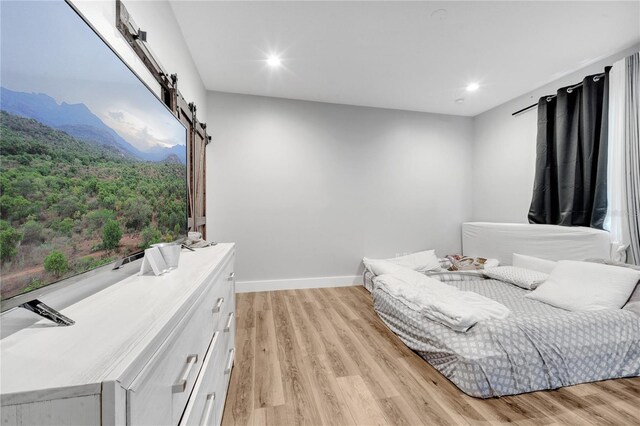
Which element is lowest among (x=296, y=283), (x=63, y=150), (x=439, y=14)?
(x=296, y=283)

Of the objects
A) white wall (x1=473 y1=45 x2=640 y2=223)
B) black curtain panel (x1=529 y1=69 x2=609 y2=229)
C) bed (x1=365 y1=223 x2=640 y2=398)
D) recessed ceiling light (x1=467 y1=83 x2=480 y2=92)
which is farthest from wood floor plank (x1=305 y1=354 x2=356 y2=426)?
recessed ceiling light (x1=467 y1=83 x2=480 y2=92)

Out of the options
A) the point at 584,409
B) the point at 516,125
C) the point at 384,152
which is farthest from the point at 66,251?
the point at 516,125

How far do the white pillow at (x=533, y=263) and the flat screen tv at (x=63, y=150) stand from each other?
353 cm

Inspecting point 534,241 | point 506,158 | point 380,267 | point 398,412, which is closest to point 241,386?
point 398,412

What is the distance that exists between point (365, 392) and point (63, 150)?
1825 millimetres

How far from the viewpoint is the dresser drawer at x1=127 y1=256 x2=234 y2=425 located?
1.51 feet

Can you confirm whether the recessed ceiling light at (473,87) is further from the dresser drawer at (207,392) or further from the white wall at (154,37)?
the dresser drawer at (207,392)

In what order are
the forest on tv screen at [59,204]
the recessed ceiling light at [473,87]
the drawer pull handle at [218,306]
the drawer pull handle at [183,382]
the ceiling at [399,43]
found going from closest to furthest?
the forest on tv screen at [59,204] < the drawer pull handle at [183,382] < the drawer pull handle at [218,306] < the ceiling at [399,43] < the recessed ceiling light at [473,87]

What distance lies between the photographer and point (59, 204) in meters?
0.62

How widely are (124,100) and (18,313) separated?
74cm

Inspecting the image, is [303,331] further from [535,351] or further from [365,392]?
[535,351]

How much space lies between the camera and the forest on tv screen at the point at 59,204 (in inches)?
19.7

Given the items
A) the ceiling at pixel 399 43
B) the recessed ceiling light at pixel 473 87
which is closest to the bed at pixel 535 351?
the ceiling at pixel 399 43

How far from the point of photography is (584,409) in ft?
4.76
